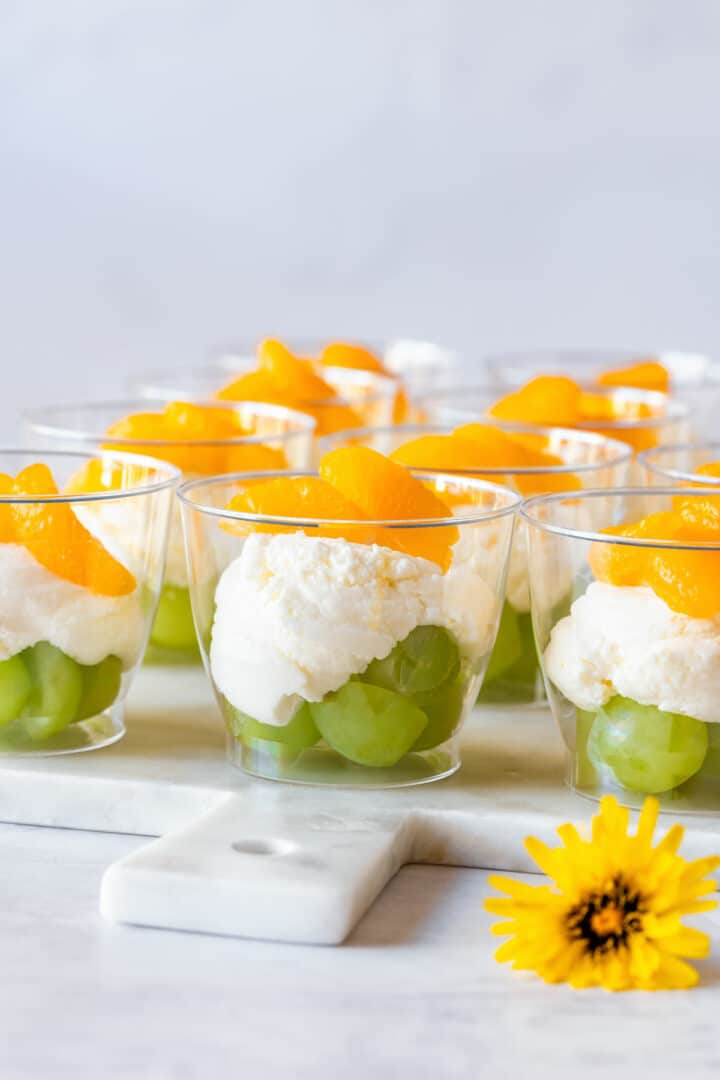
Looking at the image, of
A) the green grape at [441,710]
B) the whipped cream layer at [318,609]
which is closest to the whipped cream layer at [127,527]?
the whipped cream layer at [318,609]

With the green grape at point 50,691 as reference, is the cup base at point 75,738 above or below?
below

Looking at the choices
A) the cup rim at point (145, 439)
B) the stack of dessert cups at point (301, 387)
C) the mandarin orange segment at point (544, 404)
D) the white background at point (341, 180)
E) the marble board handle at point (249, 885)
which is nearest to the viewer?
the marble board handle at point (249, 885)

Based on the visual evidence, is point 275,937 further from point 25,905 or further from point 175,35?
point 175,35

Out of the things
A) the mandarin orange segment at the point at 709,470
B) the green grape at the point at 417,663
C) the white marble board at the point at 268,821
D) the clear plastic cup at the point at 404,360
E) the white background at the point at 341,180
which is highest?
the white background at the point at 341,180

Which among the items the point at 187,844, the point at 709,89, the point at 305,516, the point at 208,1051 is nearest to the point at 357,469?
the point at 305,516

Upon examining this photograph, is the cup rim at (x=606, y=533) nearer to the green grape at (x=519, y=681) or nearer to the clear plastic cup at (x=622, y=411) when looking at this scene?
the green grape at (x=519, y=681)

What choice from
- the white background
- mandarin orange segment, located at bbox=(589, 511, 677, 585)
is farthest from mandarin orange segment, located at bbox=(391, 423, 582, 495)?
the white background

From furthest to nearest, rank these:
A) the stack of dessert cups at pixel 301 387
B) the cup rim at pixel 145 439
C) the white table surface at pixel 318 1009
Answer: the stack of dessert cups at pixel 301 387 < the cup rim at pixel 145 439 < the white table surface at pixel 318 1009

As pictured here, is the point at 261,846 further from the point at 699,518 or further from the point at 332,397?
the point at 332,397
